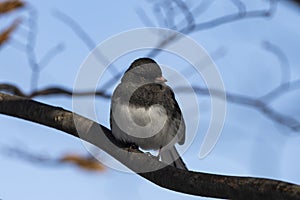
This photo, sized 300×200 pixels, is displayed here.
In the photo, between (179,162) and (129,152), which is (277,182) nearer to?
(129,152)

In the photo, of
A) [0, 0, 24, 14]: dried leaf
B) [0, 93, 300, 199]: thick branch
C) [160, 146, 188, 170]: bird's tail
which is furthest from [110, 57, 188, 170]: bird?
[0, 0, 24, 14]: dried leaf

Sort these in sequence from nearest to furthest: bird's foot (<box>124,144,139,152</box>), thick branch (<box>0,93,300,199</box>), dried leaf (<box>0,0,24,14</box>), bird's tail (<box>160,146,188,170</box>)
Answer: thick branch (<box>0,93,300,199</box>) < bird's foot (<box>124,144,139,152</box>) < bird's tail (<box>160,146,188,170</box>) < dried leaf (<box>0,0,24,14</box>)

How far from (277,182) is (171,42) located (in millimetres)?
1638

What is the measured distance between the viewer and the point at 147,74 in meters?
2.54

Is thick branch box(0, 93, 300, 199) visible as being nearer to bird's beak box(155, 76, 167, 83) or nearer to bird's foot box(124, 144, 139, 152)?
bird's foot box(124, 144, 139, 152)

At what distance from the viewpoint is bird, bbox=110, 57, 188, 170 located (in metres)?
2.35

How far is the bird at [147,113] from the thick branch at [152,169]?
0.84 ft

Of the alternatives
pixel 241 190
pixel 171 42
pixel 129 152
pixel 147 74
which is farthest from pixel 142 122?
pixel 241 190

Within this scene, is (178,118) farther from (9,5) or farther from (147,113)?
(9,5)

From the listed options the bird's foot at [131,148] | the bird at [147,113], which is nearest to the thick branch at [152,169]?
the bird's foot at [131,148]

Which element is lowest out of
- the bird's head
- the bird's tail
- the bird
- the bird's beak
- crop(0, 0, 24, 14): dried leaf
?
the bird's tail

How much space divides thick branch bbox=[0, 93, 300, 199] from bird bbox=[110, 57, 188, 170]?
0.26 m

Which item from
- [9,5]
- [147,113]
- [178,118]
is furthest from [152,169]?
[9,5]

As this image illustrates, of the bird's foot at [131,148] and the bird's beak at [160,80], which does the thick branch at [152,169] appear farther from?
the bird's beak at [160,80]
